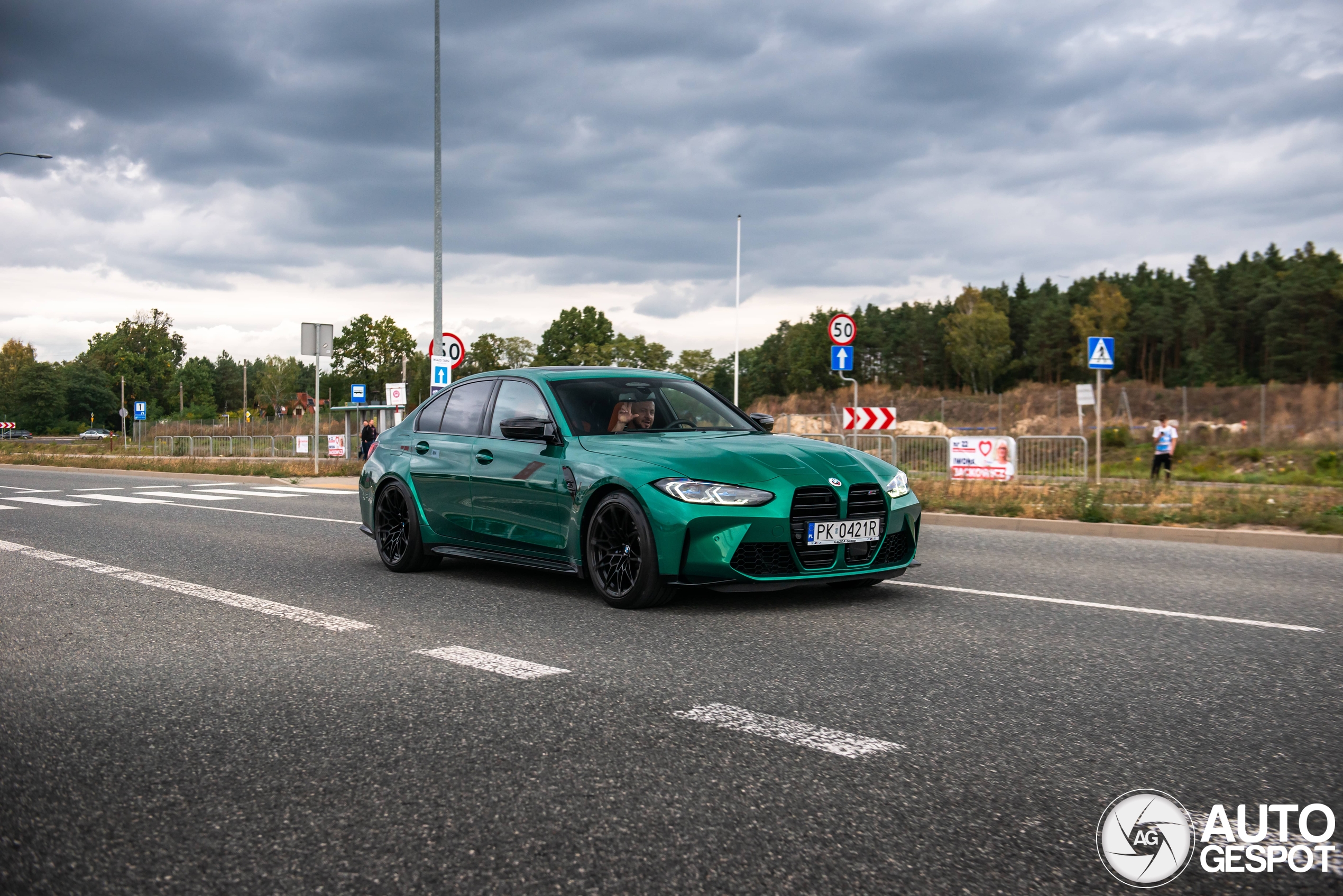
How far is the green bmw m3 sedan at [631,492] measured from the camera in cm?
648

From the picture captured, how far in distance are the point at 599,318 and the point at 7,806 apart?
120127 mm

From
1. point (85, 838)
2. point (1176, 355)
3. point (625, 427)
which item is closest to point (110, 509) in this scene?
point (625, 427)

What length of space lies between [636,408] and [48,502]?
47.3ft

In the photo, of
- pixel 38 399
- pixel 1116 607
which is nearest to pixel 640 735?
pixel 1116 607

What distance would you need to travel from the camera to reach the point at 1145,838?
306cm

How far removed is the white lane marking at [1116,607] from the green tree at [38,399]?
129164 millimetres

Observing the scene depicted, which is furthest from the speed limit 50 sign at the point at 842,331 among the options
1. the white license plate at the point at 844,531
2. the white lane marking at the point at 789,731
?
the white lane marking at the point at 789,731

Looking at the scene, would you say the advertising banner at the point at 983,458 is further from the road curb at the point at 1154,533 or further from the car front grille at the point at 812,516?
the car front grille at the point at 812,516

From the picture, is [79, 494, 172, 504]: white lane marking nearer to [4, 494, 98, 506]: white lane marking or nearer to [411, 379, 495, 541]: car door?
[4, 494, 98, 506]: white lane marking

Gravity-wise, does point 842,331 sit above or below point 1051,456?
above

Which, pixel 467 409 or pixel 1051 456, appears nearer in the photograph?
pixel 467 409

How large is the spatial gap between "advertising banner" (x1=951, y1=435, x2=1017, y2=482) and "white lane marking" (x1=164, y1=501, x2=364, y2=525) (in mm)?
10678

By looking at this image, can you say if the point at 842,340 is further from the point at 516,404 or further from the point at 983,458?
the point at 516,404

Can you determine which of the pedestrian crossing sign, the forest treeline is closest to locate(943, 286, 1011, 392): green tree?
the forest treeline
